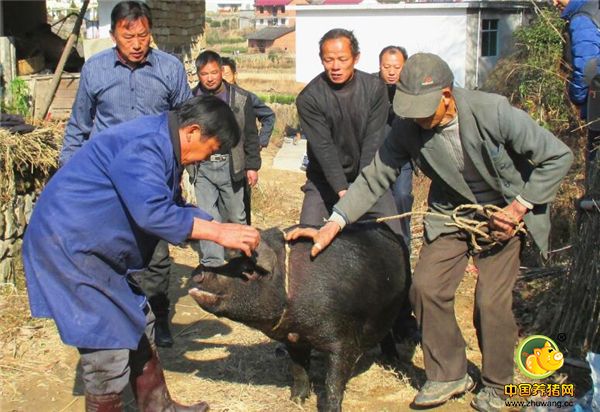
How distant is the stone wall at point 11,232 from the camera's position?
6.63m

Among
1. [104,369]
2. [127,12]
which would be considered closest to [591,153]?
[127,12]

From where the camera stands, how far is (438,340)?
434 centimetres

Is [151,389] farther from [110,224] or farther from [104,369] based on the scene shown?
[110,224]

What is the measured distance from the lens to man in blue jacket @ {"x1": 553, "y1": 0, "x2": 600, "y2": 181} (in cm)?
594

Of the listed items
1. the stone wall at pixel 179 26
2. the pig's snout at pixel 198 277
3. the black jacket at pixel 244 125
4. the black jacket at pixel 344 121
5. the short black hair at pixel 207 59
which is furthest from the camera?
the stone wall at pixel 179 26

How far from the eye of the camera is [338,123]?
17.5 ft

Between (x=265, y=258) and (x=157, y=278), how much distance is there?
1.77 meters

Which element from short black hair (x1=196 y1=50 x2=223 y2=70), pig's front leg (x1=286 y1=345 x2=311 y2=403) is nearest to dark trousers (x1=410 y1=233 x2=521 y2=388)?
pig's front leg (x1=286 y1=345 x2=311 y2=403)

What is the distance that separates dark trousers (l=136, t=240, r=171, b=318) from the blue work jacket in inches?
67.7

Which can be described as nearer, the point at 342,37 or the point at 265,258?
the point at 265,258

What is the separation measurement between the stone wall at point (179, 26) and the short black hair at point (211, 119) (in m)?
7.06

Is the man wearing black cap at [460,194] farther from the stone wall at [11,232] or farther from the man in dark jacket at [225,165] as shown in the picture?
the stone wall at [11,232]

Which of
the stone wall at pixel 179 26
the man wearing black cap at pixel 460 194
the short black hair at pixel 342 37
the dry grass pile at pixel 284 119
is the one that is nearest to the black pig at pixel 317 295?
the man wearing black cap at pixel 460 194

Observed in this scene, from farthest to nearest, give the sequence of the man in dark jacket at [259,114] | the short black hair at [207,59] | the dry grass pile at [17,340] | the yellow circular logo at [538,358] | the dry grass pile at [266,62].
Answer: the dry grass pile at [266,62] → the man in dark jacket at [259,114] → the short black hair at [207,59] → the dry grass pile at [17,340] → the yellow circular logo at [538,358]
